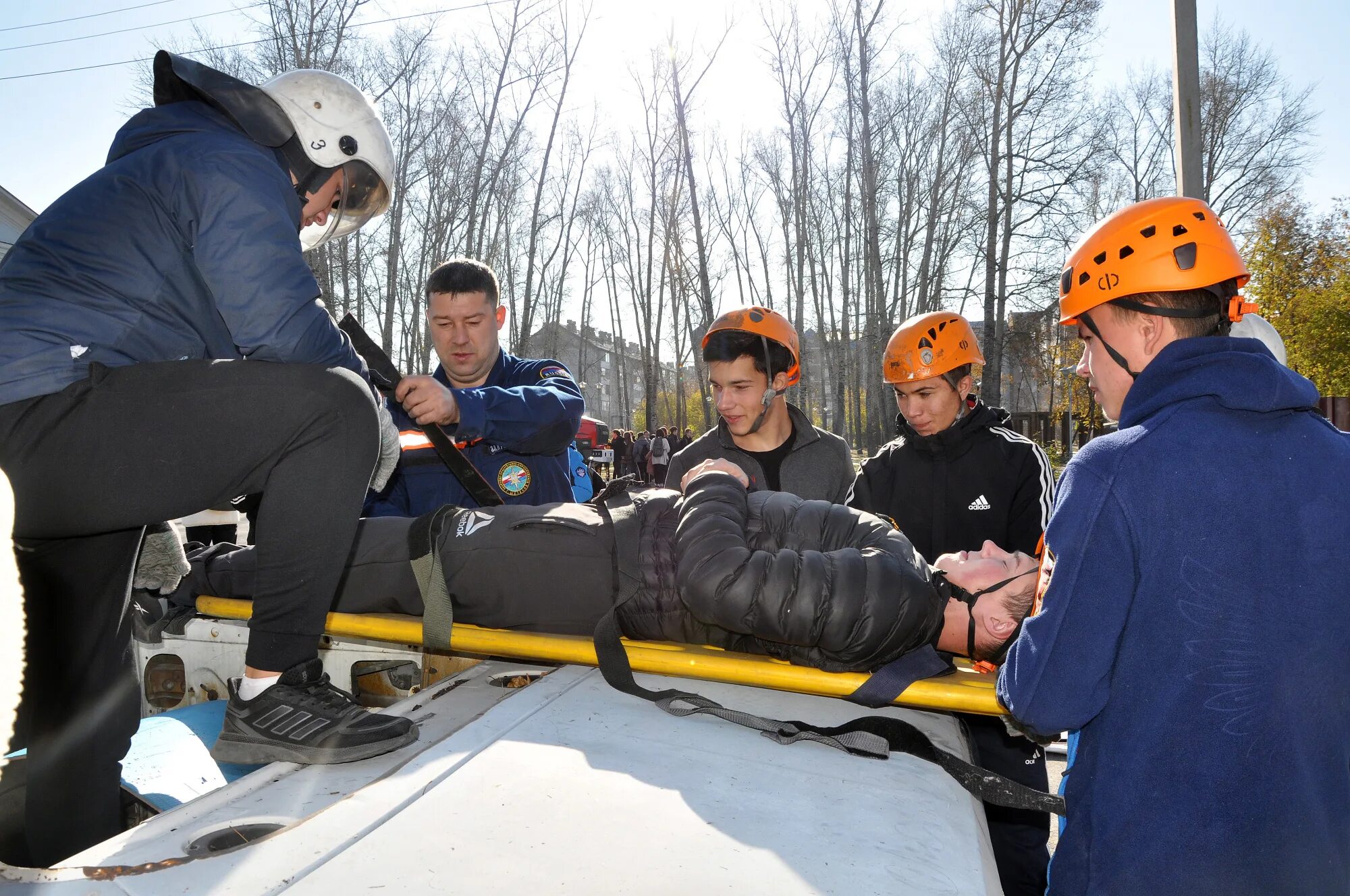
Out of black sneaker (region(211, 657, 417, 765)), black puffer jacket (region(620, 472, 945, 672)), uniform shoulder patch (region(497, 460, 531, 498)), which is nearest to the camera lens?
black sneaker (region(211, 657, 417, 765))

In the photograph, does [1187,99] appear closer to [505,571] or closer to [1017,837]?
[1017,837]

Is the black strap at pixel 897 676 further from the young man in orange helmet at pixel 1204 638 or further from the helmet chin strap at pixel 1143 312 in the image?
the helmet chin strap at pixel 1143 312

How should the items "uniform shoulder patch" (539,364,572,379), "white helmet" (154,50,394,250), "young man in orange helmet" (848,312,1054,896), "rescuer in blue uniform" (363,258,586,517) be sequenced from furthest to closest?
"uniform shoulder patch" (539,364,572,379), "rescuer in blue uniform" (363,258,586,517), "young man in orange helmet" (848,312,1054,896), "white helmet" (154,50,394,250)

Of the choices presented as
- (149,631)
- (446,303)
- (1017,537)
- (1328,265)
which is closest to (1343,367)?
(1328,265)

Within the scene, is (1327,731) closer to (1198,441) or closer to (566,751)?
(1198,441)

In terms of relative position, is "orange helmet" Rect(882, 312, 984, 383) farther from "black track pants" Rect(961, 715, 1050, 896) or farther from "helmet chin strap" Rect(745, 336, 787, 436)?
"black track pants" Rect(961, 715, 1050, 896)

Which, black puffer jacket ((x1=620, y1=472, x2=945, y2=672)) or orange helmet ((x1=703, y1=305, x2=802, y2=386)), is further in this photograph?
orange helmet ((x1=703, y1=305, x2=802, y2=386))

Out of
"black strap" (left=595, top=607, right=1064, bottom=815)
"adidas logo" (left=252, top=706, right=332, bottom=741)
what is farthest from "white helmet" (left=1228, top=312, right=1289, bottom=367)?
"adidas logo" (left=252, top=706, right=332, bottom=741)

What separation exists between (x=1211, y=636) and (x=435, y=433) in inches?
95.2

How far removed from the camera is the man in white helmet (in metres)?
1.58

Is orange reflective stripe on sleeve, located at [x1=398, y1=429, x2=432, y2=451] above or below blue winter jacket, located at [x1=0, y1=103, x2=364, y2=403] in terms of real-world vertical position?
below

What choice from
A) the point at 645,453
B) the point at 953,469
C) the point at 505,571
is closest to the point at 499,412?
the point at 505,571

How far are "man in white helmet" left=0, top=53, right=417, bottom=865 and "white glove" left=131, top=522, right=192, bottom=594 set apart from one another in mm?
458

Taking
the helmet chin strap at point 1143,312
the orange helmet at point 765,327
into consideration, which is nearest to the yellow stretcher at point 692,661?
the helmet chin strap at point 1143,312
